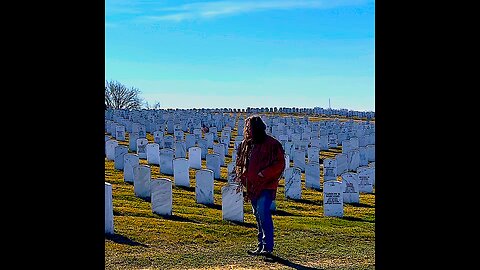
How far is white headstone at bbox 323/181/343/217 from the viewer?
39.1 ft

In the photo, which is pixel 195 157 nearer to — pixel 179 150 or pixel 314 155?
pixel 179 150

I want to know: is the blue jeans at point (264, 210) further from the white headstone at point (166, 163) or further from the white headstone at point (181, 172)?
the white headstone at point (166, 163)

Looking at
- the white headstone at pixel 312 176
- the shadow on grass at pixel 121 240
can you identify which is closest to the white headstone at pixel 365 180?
the white headstone at pixel 312 176

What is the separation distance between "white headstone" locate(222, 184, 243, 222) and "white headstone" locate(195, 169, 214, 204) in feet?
4.99

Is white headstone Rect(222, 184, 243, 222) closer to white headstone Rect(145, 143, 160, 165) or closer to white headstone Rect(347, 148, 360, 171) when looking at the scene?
white headstone Rect(145, 143, 160, 165)

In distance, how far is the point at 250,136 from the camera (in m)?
7.88

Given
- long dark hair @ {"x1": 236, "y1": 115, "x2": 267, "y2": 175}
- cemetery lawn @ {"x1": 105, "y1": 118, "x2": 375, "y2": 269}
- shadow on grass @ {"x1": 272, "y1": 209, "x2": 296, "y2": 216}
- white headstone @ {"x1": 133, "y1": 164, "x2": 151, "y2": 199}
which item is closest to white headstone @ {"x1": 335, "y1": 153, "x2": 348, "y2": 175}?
cemetery lawn @ {"x1": 105, "y1": 118, "x2": 375, "y2": 269}

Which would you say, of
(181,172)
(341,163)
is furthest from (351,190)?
(341,163)

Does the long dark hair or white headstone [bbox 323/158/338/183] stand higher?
the long dark hair

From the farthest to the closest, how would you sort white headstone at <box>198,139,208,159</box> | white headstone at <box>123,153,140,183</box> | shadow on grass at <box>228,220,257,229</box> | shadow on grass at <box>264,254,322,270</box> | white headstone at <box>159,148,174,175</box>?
white headstone at <box>198,139,208,159</box> < white headstone at <box>159,148,174,175</box> < white headstone at <box>123,153,140,183</box> < shadow on grass at <box>228,220,257,229</box> < shadow on grass at <box>264,254,322,270</box>

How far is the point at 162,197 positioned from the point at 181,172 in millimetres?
3827

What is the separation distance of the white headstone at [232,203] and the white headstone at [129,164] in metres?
4.71
